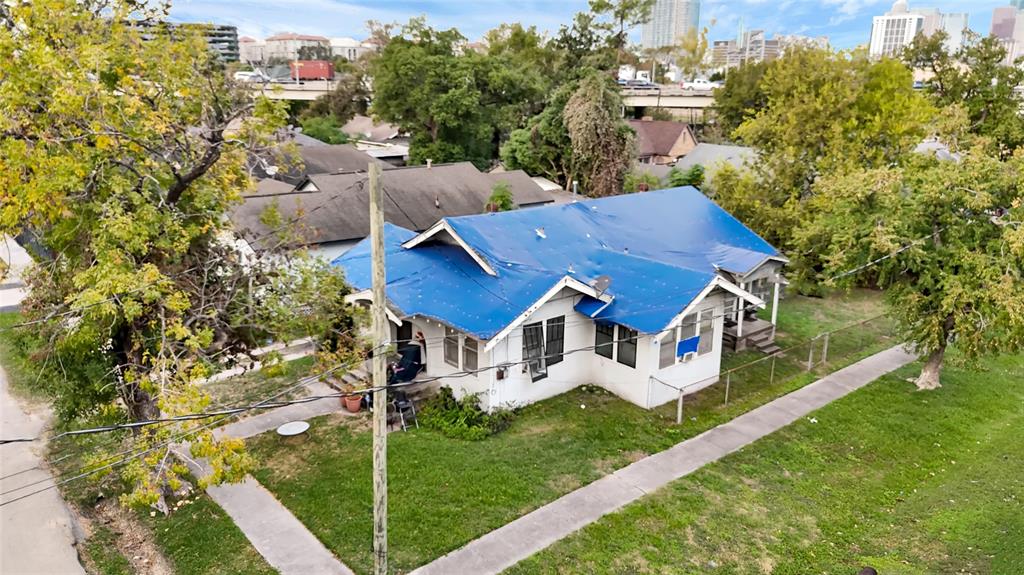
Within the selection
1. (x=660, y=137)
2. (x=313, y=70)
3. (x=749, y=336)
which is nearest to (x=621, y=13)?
(x=660, y=137)

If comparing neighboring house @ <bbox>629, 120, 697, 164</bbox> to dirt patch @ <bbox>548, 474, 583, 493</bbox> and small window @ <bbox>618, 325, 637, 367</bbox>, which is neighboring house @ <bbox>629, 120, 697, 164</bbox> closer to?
small window @ <bbox>618, 325, 637, 367</bbox>

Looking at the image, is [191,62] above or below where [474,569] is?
above

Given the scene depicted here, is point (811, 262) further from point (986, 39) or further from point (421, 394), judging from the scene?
point (986, 39)

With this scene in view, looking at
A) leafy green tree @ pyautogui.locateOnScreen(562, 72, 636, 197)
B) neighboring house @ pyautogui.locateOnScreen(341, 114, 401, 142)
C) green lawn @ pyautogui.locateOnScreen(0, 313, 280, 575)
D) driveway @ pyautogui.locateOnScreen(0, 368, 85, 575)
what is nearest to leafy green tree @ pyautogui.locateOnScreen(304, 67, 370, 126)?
neighboring house @ pyautogui.locateOnScreen(341, 114, 401, 142)

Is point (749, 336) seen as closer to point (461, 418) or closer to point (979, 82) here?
point (461, 418)

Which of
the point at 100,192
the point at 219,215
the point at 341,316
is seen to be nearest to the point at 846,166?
the point at 341,316

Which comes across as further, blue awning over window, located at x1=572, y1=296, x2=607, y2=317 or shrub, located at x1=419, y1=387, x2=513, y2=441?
blue awning over window, located at x1=572, y1=296, x2=607, y2=317
